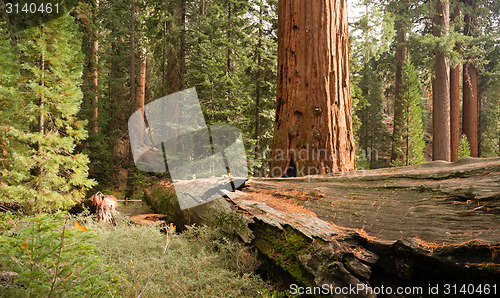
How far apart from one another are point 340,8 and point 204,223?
4213mm

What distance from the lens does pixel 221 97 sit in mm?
10508

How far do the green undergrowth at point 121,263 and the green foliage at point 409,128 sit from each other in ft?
53.7

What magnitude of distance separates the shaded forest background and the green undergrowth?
15.1 feet

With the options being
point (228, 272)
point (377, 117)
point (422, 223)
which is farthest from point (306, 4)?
point (377, 117)

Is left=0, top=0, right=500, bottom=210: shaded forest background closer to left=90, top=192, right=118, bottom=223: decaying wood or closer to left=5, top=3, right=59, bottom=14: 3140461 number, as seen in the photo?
left=5, top=3, right=59, bottom=14: 3140461 number

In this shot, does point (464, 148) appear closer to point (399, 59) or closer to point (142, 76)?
point (399, 59)

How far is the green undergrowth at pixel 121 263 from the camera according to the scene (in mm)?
1710

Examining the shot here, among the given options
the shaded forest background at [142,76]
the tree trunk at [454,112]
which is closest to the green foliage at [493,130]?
the shaded forest background at [142,76]

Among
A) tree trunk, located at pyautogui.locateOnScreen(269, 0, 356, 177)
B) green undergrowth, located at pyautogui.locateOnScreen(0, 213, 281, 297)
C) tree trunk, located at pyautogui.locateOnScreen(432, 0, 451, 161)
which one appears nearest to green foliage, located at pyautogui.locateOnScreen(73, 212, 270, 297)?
green undergrowth, located at pyautogui.locateOnScreen(0, 213, 281, 297)

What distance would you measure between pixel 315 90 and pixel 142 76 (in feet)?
56.6

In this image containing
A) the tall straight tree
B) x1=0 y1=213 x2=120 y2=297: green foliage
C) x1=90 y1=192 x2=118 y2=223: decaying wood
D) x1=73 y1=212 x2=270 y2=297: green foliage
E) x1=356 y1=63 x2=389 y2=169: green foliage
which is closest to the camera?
x1=0 y1=213 x2=120 y2=297: green foliage

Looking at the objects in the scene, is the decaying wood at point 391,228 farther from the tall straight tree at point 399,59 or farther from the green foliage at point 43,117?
the tall straight tree at point 399,59

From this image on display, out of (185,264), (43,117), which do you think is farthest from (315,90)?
(43,117)

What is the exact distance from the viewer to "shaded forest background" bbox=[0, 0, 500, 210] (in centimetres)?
→ 728
